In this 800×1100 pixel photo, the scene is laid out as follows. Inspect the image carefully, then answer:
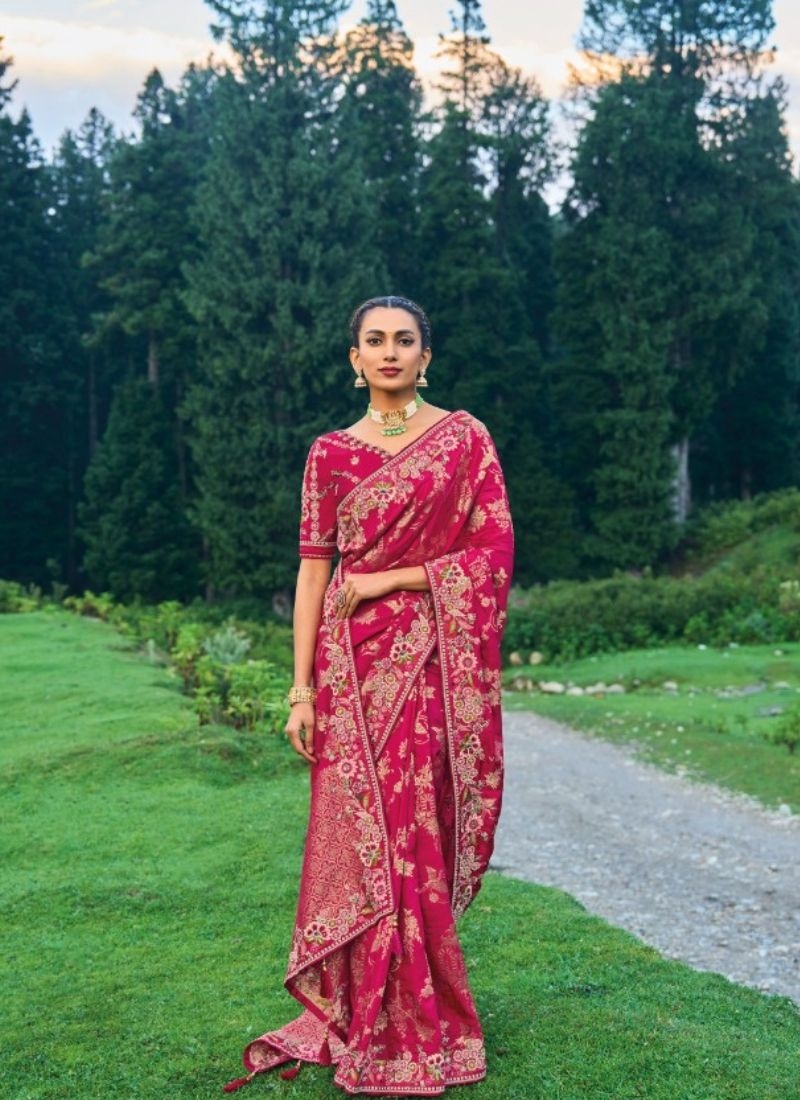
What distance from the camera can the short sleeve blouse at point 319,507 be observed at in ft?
12.5

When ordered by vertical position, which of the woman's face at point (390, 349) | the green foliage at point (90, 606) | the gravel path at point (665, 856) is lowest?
the gravel path at point (665, 856)

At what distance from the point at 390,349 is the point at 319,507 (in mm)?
521

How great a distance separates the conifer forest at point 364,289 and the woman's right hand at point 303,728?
19.9 metres

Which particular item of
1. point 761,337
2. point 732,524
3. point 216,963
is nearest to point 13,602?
point 732,524

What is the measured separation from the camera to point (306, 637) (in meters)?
3.79

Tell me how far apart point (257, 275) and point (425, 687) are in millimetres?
21672

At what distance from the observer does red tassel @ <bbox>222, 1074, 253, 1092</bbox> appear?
12.1 ft

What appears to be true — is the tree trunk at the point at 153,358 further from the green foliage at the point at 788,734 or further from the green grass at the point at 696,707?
the green foliage at the point at 788,734

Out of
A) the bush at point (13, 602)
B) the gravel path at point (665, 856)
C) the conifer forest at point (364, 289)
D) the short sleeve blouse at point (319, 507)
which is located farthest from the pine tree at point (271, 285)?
the short sleeve blouse at point (319, 507)

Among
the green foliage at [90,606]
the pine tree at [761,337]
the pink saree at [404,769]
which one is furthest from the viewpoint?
the pine tree at [761,337]

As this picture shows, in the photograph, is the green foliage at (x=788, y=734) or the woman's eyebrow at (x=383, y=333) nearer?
the woman's eyebrow at (x=383, y=333)

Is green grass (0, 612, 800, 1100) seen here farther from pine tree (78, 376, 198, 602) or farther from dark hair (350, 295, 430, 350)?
pine tree (78, 376, 198, 602)

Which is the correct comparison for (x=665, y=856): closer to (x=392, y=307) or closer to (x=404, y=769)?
(x=404, y=769)

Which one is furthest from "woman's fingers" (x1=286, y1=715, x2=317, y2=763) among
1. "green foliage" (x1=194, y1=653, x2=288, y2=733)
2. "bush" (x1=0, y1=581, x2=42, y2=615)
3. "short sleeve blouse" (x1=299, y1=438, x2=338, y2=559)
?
"bush" (x1=0, y1=581, x2=42, y2=615)
